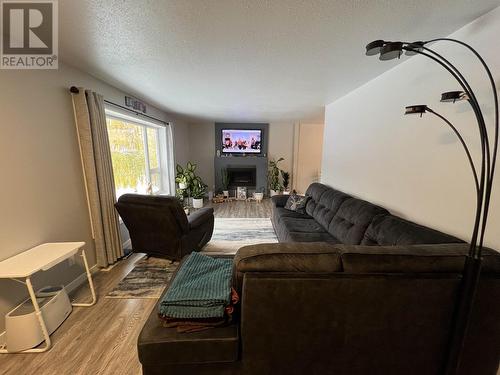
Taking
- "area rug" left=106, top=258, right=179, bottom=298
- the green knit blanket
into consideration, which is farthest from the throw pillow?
the green knit blanket

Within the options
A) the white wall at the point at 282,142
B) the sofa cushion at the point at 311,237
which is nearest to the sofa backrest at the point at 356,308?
the sofa cushion at the point at 311,237

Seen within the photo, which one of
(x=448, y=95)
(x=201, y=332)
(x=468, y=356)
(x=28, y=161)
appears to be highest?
(x=448, y=95)

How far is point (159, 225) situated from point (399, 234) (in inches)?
94.0

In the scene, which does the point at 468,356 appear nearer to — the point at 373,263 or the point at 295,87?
the point at 373,263

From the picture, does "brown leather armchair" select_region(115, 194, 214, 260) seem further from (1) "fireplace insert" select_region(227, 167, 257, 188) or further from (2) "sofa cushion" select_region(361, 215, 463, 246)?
(1) "fireplace insert" select_region(227, 167, 257, 188)

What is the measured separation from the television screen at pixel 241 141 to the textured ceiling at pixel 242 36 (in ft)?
11.8

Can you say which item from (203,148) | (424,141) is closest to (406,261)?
(424,141)

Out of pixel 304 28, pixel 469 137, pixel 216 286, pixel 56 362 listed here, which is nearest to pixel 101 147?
pixel 56 362

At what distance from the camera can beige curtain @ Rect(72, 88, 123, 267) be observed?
230 cm

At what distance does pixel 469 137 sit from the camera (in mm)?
1454

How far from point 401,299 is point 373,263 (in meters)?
0.22

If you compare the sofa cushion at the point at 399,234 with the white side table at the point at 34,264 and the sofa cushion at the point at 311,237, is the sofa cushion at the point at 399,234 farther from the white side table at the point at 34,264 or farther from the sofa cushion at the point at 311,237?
the white side table at the point at 34,264

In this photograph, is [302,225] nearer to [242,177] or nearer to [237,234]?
[237,234]

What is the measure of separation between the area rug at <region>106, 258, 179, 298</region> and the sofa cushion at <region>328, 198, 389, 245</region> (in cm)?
201
